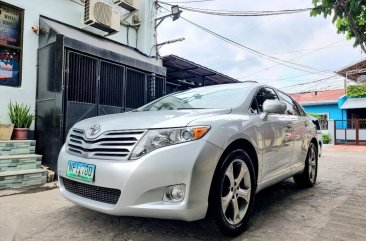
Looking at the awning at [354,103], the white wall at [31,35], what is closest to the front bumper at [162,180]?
the white wall at [31,35]

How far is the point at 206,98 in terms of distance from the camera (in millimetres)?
3535

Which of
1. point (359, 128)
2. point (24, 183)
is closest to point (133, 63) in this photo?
point (24, 183)

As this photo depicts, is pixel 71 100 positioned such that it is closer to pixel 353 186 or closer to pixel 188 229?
pixel 188 229

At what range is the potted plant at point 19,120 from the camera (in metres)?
5.36

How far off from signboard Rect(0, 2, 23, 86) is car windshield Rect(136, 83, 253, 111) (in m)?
3.61

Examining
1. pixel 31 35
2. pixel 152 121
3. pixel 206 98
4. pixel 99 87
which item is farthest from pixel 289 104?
pixel 31 35

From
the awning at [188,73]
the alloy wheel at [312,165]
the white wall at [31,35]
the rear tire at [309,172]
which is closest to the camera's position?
the rear tire at [309,172]

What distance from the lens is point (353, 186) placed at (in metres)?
5.12

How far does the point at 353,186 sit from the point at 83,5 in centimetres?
715

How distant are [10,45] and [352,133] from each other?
1883 centimetres

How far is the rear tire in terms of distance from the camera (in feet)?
15.3

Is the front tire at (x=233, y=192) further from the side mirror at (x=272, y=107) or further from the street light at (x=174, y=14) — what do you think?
the street light at (x=174, y=14)

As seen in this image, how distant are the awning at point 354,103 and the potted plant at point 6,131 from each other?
20.2m

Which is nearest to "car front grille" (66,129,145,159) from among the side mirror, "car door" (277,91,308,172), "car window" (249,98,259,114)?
"car window" (249,98,259,114)
